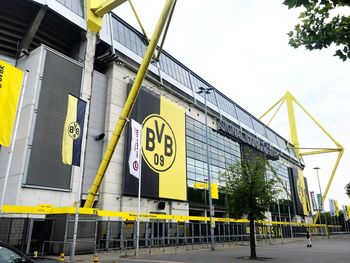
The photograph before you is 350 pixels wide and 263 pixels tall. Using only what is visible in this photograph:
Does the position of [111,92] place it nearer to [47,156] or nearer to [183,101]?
[47,156]

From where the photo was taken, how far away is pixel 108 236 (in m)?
23.6

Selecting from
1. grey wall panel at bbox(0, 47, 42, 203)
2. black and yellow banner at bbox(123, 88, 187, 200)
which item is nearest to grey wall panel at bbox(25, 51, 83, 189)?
grey wall panel at bbox(0, 47, 42, 203)

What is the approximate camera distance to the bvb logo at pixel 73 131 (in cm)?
1614

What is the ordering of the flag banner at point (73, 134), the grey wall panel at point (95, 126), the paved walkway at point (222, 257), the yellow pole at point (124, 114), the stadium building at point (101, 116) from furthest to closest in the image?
1. the grey wall panel at point (95, 126)
2. the stadium building at point (101, 116)
3. the yellow pole at point (124, 114)
4. the paved walkway at point (222, 257)
5. the flag banner at point (73, 134)

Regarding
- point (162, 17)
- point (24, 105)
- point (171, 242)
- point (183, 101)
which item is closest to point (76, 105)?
point (162, 17)

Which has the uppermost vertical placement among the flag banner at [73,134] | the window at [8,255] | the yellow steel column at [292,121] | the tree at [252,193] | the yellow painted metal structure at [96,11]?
the yellow steel column at [292,121]

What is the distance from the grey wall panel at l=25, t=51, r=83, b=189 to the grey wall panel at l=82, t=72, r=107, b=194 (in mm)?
2430

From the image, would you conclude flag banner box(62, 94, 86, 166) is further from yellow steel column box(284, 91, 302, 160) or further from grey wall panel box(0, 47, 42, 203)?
yellow steel column box(284, 91, 302, 160)

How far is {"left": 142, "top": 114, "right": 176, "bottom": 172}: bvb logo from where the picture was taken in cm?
3328

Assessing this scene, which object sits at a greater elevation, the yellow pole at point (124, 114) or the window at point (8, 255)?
→ the yellow pole at point (124, 114)

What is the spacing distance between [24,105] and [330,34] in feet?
82.6

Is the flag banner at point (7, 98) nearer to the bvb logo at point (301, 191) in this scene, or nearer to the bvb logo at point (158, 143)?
the bvb logo at point (158, 143)

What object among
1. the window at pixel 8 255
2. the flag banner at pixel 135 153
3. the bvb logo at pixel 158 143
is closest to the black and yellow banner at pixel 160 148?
the bvb logo at pixel 158 143

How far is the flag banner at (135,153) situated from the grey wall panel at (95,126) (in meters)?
8.06
